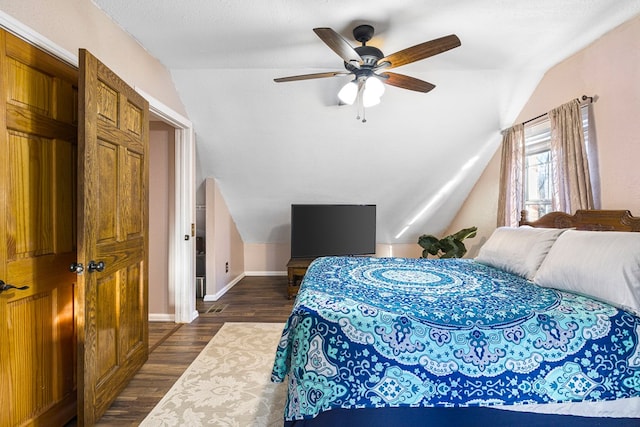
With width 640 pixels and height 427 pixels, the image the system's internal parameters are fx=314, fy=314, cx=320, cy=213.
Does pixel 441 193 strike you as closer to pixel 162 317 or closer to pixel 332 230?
pixel 332 230

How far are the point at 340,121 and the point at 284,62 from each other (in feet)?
3.29

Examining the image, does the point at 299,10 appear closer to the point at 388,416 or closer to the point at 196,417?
the point at 388,416

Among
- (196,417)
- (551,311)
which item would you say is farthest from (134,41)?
(551,311)

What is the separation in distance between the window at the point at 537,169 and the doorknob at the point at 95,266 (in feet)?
12.6

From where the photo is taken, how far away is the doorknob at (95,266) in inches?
67.9

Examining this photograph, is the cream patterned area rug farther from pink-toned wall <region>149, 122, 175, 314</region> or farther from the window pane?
the window pane

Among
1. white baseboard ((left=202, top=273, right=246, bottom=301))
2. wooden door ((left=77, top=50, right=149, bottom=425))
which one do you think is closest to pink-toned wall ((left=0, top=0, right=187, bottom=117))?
wooden door ((left=77, top=50, right=149, bottom=425))

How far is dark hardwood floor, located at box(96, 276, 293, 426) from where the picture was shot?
6.45ft

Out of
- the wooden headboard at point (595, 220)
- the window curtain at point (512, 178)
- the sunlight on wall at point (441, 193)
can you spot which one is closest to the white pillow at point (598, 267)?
the wooden headboard at point (595, 220)

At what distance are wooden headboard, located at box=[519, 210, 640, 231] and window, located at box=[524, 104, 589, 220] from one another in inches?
31.8

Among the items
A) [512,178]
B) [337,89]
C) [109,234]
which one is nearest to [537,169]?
[512,178]

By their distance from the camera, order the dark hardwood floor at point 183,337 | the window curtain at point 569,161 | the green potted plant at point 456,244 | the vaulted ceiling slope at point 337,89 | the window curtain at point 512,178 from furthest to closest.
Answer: the green potted plant at point 456,244 < the window curtain at point 512,178 < the window curtain at point 569,161 < the vaulted ceiling slope at point 337,89 < the dark hardwood floor at point 183,337

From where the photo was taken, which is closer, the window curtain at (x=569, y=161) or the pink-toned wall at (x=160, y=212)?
the window curtain at (x=569, y=161)

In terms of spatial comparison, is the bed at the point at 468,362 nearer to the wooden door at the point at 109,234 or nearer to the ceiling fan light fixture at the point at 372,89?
the wooden door at the point at 109,234
